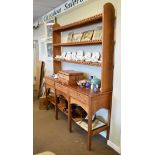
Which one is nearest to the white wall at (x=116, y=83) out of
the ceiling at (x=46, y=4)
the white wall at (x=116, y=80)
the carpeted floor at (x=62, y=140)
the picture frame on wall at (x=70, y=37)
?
the white wall at (x=116, y=80)

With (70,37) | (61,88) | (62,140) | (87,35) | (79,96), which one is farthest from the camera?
(70,37)

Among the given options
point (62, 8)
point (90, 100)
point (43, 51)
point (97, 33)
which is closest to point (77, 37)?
point (97, 33)

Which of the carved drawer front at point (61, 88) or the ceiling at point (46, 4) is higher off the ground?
the ceiling at point (46, 4)

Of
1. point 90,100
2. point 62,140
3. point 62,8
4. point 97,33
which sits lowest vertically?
point 62,140

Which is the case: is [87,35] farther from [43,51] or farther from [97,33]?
[43,51]

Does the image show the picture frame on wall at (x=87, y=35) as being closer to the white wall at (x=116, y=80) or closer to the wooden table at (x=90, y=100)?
the white wall at (x=116, y=80)

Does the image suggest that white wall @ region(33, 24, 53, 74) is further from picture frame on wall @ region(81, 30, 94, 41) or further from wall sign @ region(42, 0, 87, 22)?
picture frame on wall @ region(81, 30, 94, 41)

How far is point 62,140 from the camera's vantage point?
8.95 feet

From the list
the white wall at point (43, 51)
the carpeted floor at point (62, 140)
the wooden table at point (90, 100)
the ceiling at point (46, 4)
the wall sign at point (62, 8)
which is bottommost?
the carpeted floor at point (62, 140)

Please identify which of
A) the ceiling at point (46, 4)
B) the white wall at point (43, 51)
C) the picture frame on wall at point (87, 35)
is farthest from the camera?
the white wall at point (43, 51)

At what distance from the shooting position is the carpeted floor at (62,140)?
2.44 m

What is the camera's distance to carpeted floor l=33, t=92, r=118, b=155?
8.00 ft

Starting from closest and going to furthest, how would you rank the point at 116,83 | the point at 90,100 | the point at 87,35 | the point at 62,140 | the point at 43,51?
1. the point at 90,100
2. the point at 116,83
3. the point at 62,140
4. the point at 87,35
5. the point at 43,51
